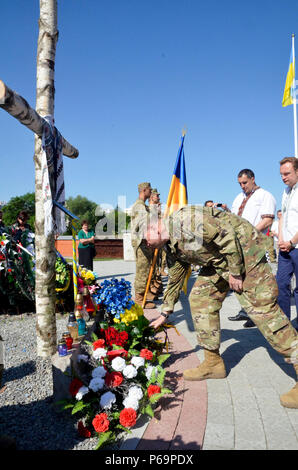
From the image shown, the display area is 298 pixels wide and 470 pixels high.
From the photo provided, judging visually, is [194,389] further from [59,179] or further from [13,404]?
[59,179]

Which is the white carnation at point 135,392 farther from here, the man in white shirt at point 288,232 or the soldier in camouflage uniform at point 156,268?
the soldier in camouflage uniform at point 156,268

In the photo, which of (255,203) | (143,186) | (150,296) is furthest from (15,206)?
(255,203)

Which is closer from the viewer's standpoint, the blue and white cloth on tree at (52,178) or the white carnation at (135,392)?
the white carnation at (135,392)

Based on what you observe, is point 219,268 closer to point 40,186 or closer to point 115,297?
point 115,297

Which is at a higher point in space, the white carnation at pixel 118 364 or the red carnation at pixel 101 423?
the white carnation at pixel 118 364

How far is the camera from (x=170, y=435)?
2.20 metres

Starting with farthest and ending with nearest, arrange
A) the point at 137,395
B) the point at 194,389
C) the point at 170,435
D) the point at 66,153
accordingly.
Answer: the point at 66,153 < the point at 194,389 < the point at 137,395 < the point at 170,435

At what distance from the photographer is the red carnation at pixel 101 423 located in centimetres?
213

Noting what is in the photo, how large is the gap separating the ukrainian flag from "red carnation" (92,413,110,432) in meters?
4.72

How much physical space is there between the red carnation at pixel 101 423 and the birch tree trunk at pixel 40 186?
142 centimetres

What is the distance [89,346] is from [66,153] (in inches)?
92.0

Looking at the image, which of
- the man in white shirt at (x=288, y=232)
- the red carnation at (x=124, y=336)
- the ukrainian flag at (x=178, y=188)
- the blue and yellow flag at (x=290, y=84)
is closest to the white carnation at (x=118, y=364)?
the red carnation at (x=124, y=336)

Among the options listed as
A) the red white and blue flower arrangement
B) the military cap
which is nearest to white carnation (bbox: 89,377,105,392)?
the red white and blue flower arrangement
